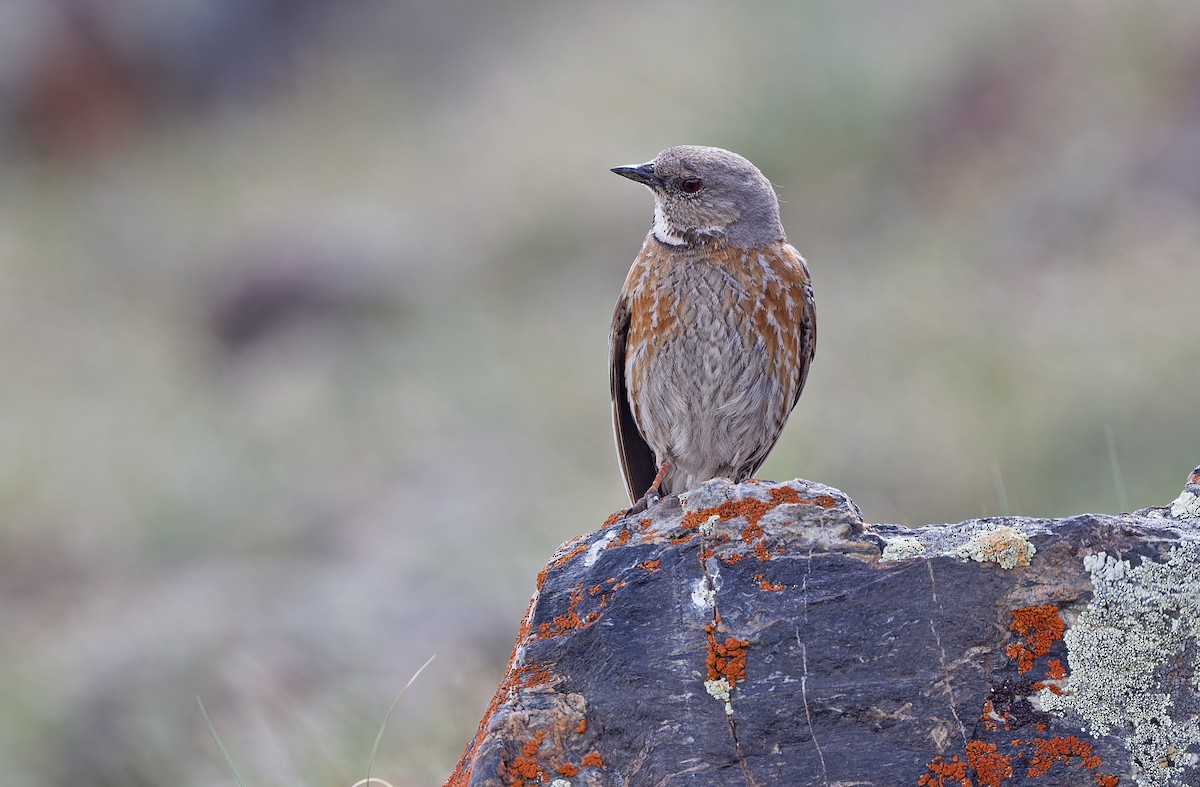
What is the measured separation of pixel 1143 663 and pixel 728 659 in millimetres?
1081

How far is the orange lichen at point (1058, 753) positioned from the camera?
354cm

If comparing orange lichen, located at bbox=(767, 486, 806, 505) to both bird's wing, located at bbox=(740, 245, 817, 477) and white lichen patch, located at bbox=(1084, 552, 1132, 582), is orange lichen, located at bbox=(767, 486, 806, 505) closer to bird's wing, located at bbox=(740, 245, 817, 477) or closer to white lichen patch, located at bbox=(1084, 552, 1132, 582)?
white lichen patch, located at bbox=(1084, 552, 1132, 582)

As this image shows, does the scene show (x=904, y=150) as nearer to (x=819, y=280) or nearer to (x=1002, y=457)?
(x=819, y=280)

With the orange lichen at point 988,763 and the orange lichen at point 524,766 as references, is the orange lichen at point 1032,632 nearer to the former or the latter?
the orange lichen at point 988,763

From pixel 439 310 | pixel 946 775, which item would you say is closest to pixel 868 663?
pixel 946 775

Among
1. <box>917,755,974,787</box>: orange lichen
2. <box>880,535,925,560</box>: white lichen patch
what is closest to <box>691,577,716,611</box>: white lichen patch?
<box>880,535,925,560</box>: white lichen patch

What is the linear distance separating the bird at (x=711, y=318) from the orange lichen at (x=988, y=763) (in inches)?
84.3

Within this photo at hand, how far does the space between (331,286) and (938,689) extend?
12715 mm

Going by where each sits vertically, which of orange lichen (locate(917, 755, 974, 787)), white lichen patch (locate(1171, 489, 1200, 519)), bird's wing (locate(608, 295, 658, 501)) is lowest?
orange lichen (locate(917, 755, 974, 787))

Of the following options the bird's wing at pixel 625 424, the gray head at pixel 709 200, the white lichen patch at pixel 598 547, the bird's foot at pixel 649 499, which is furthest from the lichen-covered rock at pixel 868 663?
the bird's wing at pixel 625 424

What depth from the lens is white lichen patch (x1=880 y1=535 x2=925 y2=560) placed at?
390cm

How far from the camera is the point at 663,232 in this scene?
19.4 feet

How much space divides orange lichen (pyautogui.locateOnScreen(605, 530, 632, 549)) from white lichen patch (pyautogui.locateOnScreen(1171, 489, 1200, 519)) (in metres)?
1.63

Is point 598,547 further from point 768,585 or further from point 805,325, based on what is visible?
point 805,325
